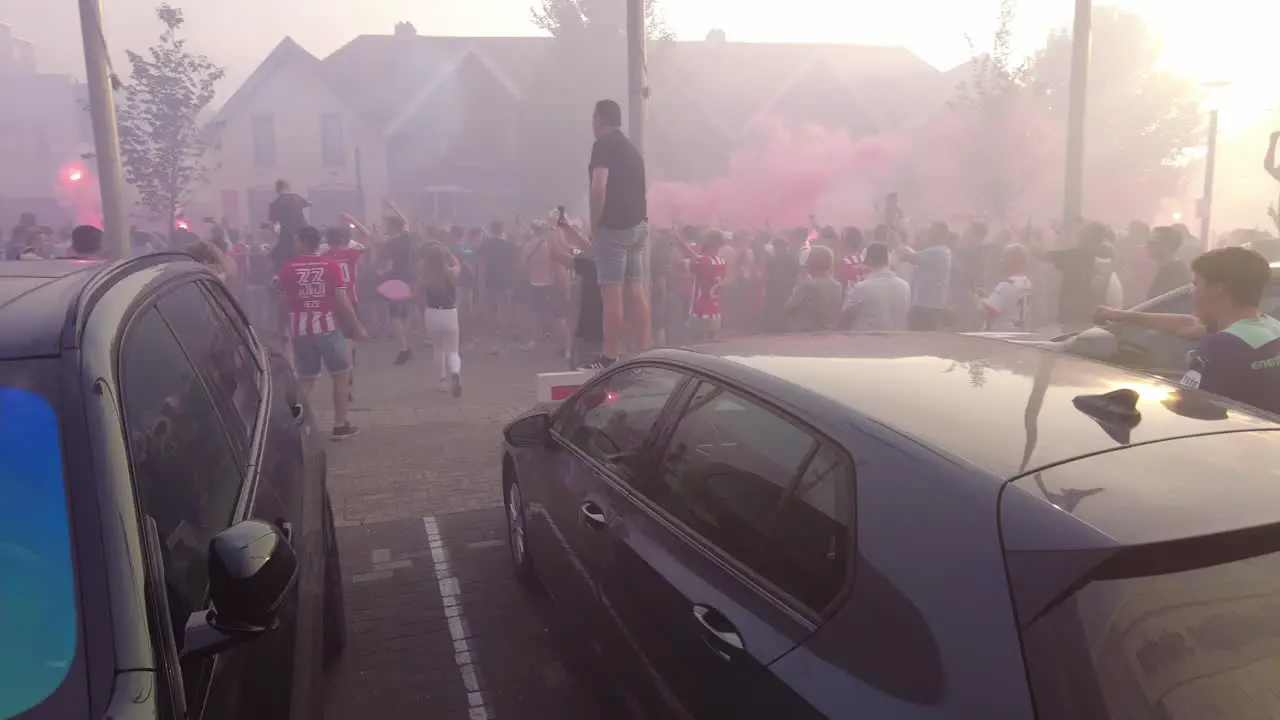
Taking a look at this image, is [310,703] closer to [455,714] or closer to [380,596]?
[455,714]

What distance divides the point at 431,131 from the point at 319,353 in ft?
96.6

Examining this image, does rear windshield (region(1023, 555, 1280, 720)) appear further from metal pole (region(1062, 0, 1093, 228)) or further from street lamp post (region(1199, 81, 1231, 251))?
street lamp post (region(1199, 81, 1231, 251))

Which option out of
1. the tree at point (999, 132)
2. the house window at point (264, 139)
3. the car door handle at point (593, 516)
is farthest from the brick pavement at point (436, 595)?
the house window at point (264, 139)

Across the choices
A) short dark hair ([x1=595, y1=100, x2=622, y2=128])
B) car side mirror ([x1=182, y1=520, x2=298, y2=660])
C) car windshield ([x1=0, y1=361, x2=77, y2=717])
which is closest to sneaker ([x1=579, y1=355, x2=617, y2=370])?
short dark hair ([x1=595, y1=100, x2=622, y2=128])

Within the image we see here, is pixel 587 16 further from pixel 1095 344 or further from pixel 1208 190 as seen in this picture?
pixel 1095 344

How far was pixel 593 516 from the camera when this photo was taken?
335cm

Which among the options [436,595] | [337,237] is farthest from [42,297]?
[337,237]

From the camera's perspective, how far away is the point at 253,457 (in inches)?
112

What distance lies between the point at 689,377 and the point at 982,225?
35.6 ft

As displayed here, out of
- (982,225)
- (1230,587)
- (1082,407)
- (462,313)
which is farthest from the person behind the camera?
(462,313)

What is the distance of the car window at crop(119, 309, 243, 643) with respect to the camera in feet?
6.27

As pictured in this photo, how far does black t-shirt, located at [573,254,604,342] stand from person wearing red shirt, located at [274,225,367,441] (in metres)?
1.98

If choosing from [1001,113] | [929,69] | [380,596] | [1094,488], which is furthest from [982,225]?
[929,69]

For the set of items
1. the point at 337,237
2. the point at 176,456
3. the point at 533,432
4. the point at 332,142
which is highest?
the point at 332,142
